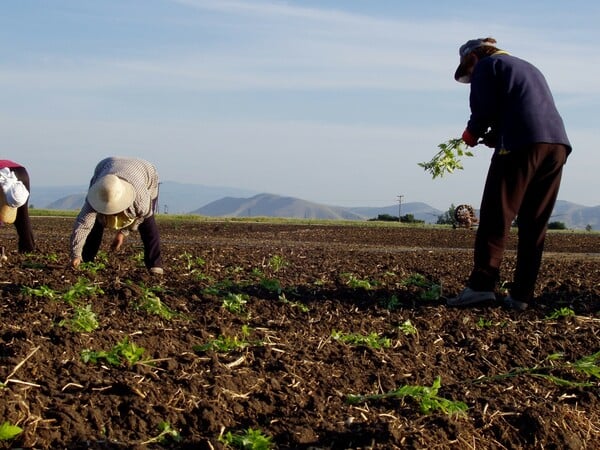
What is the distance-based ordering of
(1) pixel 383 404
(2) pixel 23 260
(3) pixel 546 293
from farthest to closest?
(2) pixel 23 260 → (3) pixel 546 293 → (1) pixel 383 404

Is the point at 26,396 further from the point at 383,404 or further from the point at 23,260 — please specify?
the point at 23,260

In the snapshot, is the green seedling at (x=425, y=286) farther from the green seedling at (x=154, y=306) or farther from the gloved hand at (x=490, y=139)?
the green seedling at (x=154, y=306)

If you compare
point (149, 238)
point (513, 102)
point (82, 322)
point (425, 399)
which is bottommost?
point (425, 399)

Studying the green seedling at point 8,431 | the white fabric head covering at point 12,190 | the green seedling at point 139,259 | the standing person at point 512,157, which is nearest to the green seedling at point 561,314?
the standing person at point 512,157

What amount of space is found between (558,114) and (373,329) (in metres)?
2.76

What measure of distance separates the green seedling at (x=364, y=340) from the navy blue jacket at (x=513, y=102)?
2.42m

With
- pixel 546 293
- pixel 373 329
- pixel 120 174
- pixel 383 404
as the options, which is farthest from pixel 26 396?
pixel 546 293

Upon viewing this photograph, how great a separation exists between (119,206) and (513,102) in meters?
3.89

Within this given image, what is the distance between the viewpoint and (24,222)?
10.8 m

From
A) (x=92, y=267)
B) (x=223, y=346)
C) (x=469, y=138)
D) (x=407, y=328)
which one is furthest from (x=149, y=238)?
(x=223, y=346)

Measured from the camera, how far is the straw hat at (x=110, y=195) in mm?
8320

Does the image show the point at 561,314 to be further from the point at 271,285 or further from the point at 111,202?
the point at 111,202

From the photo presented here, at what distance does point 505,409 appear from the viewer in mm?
4438

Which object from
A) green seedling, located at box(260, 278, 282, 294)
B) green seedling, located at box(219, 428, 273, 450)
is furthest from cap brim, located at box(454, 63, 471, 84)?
green seedling, located at box(219, 428, 273, 450)
